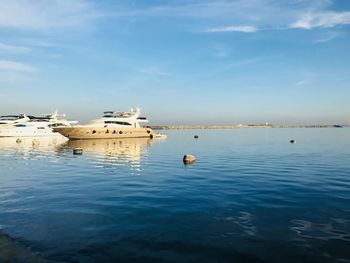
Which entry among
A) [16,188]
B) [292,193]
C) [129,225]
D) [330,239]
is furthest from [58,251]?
[292,193]

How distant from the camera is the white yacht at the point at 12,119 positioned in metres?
84.0

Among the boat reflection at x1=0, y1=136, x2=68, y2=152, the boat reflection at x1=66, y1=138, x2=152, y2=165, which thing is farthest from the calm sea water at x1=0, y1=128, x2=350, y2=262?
the boat reflection at x1=0, y1=136, x2=68, y2=152

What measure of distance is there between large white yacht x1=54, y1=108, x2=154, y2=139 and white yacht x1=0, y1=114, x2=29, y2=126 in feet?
67.9

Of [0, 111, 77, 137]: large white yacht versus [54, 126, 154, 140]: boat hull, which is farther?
[0, 111, 77, 137]: large white yacht

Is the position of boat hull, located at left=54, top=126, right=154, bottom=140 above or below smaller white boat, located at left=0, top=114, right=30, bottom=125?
below

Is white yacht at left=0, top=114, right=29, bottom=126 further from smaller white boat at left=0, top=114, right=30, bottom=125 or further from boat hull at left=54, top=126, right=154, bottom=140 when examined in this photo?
boat hull at left=54, top=126, right=154, bottom=140

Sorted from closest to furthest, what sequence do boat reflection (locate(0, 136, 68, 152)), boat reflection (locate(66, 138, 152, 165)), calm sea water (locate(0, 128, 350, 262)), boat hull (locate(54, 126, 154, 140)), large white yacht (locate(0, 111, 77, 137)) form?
calm sea water (locate(0, 128, 350, 262)) < boat reflection (locate(66, 138, 152, 165)) < boat reflection (locate(0, 136, 68, 152)) < boat hull (locate(54, 126, 154, 140)) < large white yacht (locate(0, 111, 77, 137))

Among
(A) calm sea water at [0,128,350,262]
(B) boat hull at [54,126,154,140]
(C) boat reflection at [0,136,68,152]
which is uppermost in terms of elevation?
(B) boat hull at [54,126,154,140]

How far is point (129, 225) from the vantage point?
1188 cm

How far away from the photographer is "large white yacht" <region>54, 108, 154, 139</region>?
70.4 metres

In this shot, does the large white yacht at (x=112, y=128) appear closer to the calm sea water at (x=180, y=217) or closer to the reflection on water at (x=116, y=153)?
the reflection on water at (x=116, y=153)

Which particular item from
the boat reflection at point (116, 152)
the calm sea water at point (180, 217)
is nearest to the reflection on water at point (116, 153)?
the boat reflection at point (116, 152)

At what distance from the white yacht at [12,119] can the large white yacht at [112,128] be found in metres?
20.7

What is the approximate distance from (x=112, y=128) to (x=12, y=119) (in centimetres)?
3101
